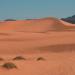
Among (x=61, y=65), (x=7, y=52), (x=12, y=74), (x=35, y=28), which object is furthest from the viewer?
(x=35, y=28)

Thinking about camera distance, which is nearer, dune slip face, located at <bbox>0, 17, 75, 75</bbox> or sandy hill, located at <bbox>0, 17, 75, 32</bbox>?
dune slip face, located at <bbox>0, 17, 75, 75</bbox>

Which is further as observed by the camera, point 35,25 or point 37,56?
point 35,25

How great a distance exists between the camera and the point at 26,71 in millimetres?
15578

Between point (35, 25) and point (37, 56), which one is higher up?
point (37, 56)

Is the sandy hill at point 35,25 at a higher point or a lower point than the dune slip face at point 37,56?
lower

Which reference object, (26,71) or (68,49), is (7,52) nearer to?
(68,49)

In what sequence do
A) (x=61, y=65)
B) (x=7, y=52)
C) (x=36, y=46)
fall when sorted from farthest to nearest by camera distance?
1. (x=36, y=46)
2. (x=7, y=52)
3. (x=61, y=65)

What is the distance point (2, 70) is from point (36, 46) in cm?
1579

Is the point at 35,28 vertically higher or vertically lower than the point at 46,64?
lower

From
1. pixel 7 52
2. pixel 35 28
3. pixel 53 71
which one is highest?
pixel 53 71

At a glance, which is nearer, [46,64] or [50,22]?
[46,64]

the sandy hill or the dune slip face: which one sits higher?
the dune slip face

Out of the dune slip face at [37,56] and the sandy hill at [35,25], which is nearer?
the dune slip face at [37,56]

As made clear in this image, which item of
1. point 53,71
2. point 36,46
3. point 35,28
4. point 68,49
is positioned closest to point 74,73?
point 53,71
